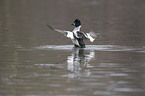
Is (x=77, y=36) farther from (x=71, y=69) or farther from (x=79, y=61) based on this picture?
(x=71, y=69)

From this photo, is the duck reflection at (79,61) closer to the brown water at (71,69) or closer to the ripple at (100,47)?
the brown water at (71,69)

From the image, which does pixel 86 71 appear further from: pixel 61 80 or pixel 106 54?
pixel 106 54

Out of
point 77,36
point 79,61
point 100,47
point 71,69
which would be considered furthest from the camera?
point 100,47

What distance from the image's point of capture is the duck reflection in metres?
13.3

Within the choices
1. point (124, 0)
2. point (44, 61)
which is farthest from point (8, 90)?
point (124, 0)

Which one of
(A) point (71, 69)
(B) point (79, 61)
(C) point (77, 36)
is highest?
(C) point (77, 36)

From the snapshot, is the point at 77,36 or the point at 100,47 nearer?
the point at 77,36

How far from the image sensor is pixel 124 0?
9362 cm

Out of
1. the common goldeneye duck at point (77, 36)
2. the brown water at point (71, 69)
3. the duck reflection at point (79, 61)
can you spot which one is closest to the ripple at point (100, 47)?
the brown water at point (71, 69)

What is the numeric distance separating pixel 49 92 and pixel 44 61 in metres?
4.79

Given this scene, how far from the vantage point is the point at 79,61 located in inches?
607

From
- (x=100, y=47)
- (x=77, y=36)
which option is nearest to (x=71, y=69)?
(x=77, y=36)

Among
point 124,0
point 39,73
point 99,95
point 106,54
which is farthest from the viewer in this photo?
point 124,0

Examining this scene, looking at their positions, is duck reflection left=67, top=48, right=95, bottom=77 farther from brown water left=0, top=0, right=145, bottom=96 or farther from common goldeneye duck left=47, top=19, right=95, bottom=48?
common goldeneye duck left=47, top=19, right=95, bottom=48
